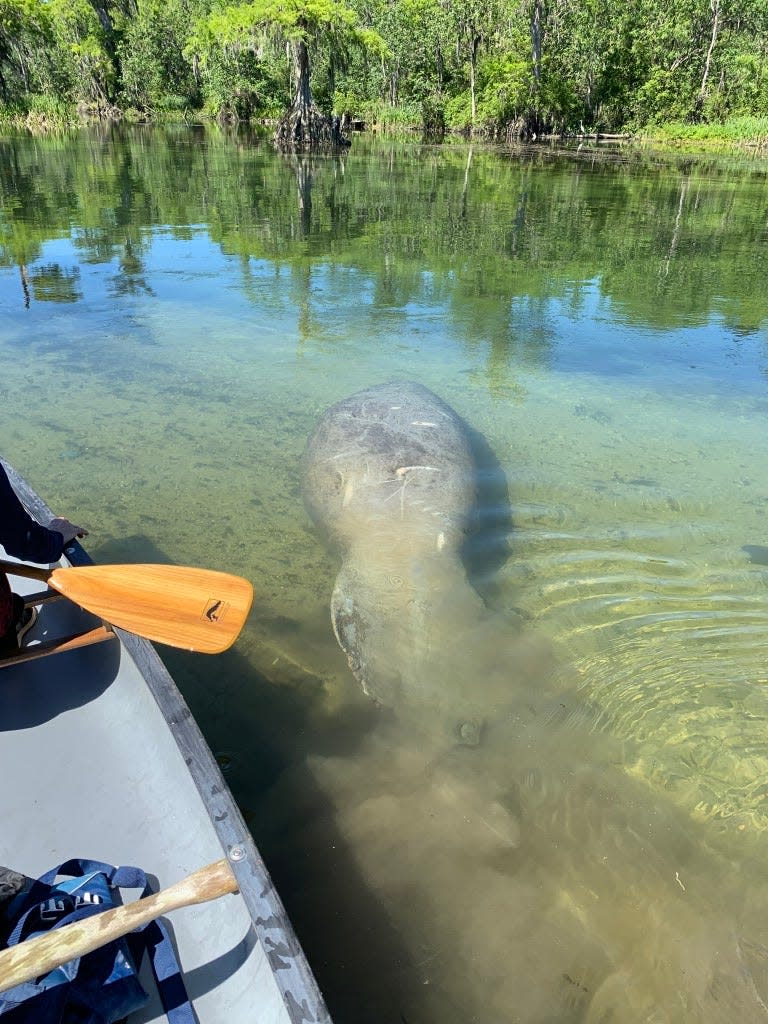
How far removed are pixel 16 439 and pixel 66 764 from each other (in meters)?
4.53

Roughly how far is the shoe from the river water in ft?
2.78

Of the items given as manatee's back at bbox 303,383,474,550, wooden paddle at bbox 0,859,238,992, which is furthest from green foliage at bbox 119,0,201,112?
wooden paddle at bbox 0,859,238,992

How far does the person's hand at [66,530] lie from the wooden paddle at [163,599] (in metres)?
0.19

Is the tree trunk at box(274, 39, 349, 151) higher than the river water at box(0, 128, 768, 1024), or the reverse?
the tree trunk at box(274, 39, 349, 151)

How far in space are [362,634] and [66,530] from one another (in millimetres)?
1782

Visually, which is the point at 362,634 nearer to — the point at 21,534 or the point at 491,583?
the point at 491,583

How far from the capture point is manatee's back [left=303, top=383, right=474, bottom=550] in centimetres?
491

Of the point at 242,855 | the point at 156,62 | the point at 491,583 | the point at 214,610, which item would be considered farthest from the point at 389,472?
the point at 156,62

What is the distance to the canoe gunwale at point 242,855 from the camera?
1.77 meters

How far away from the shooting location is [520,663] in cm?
409

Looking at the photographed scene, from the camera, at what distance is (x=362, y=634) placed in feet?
13.3

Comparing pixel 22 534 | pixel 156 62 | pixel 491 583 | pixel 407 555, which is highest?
pixel 156 62

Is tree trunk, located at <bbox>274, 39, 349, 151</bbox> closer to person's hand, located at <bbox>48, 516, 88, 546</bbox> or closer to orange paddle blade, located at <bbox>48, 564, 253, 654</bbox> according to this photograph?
person's hand, located at <bbox>48, 516, 88, 546</bbox>

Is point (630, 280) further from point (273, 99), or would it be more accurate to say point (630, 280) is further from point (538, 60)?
point (273, 99)
